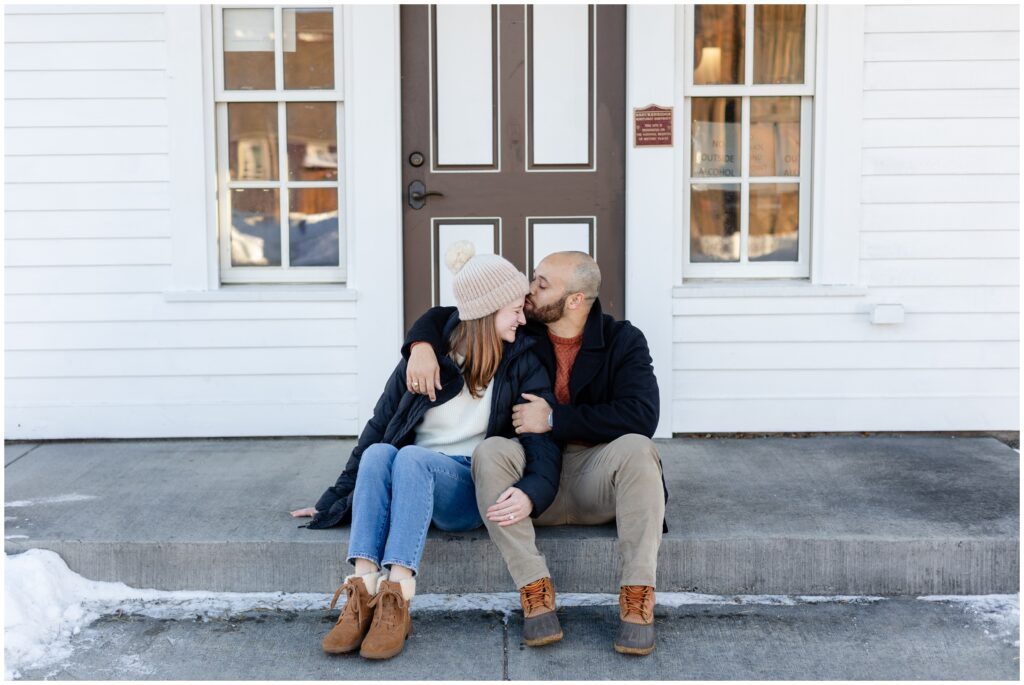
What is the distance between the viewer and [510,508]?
3.27 meters

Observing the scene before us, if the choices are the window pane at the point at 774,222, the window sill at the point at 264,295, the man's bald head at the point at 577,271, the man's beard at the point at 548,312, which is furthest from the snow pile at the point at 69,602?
the window pane at the point at 774,222

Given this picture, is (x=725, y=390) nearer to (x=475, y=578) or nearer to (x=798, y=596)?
(x=798, y=596)

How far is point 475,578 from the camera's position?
3680 mm

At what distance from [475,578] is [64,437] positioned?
2.56 metres

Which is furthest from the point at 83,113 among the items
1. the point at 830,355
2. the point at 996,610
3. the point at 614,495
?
the point at 996,610

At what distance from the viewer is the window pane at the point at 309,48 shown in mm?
5027

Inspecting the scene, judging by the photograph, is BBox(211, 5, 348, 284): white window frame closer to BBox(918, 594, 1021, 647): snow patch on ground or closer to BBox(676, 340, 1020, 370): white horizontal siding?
BBox(676, 340, 1020, 370): white horizontal siding

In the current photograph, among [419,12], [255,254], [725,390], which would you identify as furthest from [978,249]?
[255,254]

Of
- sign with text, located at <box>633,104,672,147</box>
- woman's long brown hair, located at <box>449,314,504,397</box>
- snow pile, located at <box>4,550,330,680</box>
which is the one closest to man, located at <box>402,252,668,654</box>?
woman's long brown hair, located at <box>449,314,504,397</box>

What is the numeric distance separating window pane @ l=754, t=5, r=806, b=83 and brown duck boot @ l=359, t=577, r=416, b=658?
311 cm

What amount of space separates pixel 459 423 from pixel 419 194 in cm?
179

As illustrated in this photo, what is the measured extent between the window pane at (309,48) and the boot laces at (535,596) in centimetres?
283

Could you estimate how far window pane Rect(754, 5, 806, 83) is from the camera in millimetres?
5020

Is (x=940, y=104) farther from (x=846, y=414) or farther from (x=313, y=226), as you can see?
(x=313, y=226)
